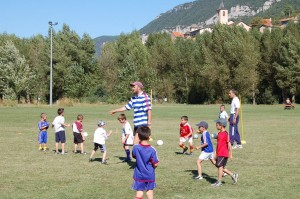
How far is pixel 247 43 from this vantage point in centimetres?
7788

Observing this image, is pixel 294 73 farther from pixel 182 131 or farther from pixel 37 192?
pixel 37 192

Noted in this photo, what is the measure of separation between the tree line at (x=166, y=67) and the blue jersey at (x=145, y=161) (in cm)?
6834

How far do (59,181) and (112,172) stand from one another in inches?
67.1

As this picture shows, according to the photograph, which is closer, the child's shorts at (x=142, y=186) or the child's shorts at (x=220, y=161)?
the child's shorts at (x=142, y=186)

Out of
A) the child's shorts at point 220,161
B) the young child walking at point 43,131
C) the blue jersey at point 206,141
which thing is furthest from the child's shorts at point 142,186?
the young child walking at point 43,131

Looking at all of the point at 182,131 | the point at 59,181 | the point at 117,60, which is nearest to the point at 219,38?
the point at 117,60

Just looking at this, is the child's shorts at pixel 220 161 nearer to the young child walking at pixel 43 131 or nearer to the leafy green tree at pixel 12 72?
the young child walking at pixel 43 131

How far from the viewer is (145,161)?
7.25 meters

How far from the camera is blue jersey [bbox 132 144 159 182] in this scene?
23.7 feet

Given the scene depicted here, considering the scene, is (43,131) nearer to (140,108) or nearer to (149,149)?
(140,108)

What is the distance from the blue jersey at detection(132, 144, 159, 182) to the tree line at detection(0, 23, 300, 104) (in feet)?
224

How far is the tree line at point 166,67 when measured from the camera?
7425 centimetres

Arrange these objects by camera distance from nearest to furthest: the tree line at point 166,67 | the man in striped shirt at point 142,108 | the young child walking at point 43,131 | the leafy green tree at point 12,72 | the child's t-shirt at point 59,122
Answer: the man in striped shirt at point 142,108 < the child's t-shirt at point 59,122 < the young child walking at point 43,131 < the leafy green tree at point 12,72 < the tree line at point 166,67

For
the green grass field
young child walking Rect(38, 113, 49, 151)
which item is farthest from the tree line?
the green grass field
